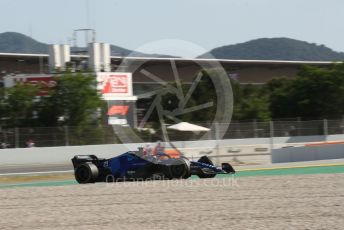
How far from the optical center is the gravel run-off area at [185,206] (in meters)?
7.79

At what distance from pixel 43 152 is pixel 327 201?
19.9 m

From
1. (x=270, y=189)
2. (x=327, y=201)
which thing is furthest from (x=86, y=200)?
(x=327, y=201)

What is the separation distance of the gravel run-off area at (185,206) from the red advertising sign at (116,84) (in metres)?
30.1

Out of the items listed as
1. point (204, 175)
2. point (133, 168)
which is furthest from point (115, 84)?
point (133, 168)

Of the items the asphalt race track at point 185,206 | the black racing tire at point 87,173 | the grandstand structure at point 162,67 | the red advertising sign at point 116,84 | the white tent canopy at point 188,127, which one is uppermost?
the grandstand structure at point 162,67

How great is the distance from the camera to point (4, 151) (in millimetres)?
26984

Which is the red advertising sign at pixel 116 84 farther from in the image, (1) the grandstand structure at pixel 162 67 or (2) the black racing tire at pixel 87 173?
(2) the black racing tire at pixel 87 173

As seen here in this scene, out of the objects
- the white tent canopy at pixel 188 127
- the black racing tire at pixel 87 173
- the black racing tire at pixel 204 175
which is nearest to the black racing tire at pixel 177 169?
the black racing tire at pixel 204 175

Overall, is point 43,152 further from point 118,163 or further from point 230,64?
point 230,64

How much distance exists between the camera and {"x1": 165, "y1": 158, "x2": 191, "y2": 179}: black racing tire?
15.1m

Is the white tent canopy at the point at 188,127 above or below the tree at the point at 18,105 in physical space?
below

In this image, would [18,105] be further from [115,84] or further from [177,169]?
[177,169]

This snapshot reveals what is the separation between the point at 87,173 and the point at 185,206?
617 centimetres

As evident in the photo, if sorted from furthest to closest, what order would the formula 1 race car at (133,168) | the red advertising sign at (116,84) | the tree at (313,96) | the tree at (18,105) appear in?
the tree at (313,96) → the red advertising sign at (116,84) → the tree at (18,105) → the formula 1 race car at (133,168)
